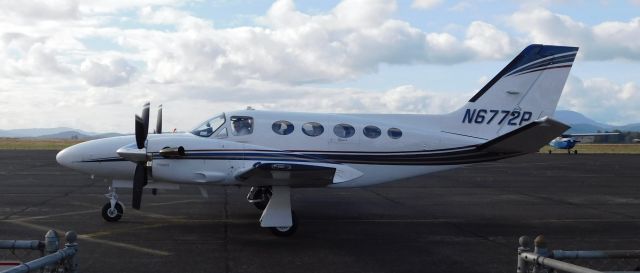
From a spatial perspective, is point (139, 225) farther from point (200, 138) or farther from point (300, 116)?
point (300, 116)

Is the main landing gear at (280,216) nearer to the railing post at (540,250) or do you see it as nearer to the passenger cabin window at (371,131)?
the passenger cabin window at (371,131)

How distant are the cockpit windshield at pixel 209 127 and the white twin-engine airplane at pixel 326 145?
0.11 feet

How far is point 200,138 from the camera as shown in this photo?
12875 mm

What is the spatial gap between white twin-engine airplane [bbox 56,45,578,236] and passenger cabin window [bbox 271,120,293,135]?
24 mm

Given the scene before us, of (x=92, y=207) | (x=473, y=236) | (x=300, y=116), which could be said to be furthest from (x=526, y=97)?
(x=92, y=207)

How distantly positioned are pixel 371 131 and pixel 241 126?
3.18 meters

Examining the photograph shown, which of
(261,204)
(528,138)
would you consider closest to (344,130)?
(261,204)

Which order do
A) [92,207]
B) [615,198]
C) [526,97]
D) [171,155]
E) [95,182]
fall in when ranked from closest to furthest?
[171,155], [526,97], [92,207], [615,198], [95,182]

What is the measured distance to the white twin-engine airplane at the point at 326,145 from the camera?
487 inches

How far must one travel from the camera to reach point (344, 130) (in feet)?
46.3

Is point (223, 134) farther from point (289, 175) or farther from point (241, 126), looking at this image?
point (289, 175)

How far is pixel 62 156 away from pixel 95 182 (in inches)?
450

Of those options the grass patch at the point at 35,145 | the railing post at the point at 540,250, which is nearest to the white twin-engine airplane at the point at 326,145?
the railing post at the point at 540,250

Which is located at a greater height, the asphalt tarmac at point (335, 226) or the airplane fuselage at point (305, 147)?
the airplane fuselage at point (305, 147)
